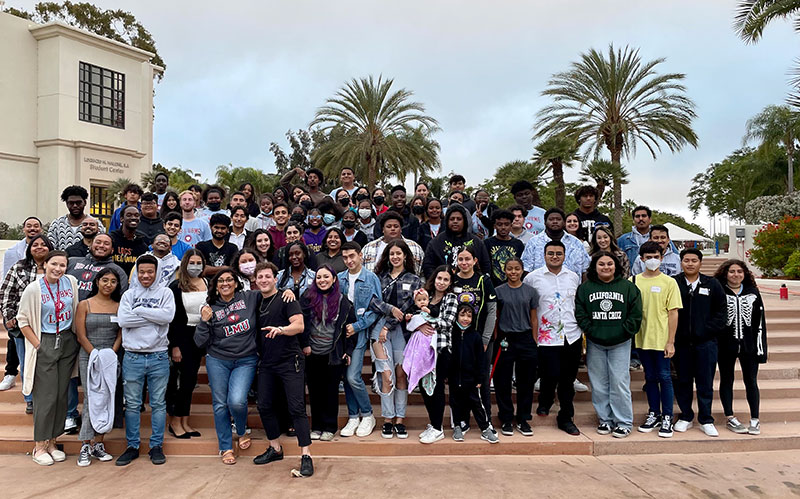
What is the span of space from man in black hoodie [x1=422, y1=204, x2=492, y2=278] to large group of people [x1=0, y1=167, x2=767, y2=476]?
0.02 metres

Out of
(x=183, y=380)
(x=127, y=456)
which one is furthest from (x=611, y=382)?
(x=127, y=456)

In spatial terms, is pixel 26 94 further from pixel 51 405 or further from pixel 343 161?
pixel 51 405

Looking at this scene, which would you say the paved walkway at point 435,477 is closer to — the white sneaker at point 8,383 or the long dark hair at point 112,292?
the white sneaker at point 8,383

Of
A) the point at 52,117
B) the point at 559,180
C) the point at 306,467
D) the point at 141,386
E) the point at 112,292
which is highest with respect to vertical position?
the point at 52,117

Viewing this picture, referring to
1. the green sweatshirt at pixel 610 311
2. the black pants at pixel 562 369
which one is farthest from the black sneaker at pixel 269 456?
the green sweatshirt at pixel 610 311

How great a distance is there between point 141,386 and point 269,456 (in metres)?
1.43

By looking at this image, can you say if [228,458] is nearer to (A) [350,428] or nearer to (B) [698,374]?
(A) [350,428]

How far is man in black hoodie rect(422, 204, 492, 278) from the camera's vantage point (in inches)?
249

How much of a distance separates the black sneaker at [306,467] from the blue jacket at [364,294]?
133 centimetres

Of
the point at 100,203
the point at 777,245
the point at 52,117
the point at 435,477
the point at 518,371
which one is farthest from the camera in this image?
the point at 100,203

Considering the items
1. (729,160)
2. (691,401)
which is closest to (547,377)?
(691,401)

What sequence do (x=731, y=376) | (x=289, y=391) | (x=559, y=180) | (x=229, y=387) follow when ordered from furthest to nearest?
(x=559, y=180) < (x=731, y=376) < (x=229, y=387) < (x=289, y=391)

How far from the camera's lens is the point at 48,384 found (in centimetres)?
521

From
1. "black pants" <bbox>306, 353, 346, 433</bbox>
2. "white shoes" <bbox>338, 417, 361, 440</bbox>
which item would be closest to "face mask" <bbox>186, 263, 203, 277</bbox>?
"black pants" <bbox>306, 353, 346, 433</bbox>
